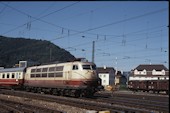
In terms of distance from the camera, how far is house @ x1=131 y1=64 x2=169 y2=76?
102938 millimetres

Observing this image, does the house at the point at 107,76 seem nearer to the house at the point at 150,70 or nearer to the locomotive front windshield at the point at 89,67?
the house at the point at 150,70

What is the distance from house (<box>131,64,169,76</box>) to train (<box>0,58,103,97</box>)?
2918 inches

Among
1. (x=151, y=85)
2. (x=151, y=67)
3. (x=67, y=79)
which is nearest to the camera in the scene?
(x=67, y=79)

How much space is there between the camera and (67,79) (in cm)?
2730

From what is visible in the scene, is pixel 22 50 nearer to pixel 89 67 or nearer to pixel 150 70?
pixel 150 70

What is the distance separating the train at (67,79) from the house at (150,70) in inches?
2918

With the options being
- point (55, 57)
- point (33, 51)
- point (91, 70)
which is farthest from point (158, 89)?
point (33, 51)

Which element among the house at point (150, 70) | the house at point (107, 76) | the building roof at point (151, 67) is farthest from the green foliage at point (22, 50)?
the building roof at point (151, 67)

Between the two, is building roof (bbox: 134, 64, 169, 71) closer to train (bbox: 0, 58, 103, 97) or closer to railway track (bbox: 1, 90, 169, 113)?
train (bbox: 0, 58, 103, 97)

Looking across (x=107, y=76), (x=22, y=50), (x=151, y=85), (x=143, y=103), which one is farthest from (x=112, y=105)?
(x=22, y=50)

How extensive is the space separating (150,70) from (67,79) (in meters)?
81.3

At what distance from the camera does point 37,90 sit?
3488 cm

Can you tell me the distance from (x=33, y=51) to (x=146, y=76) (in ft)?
A: 356

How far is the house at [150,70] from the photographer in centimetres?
10294
